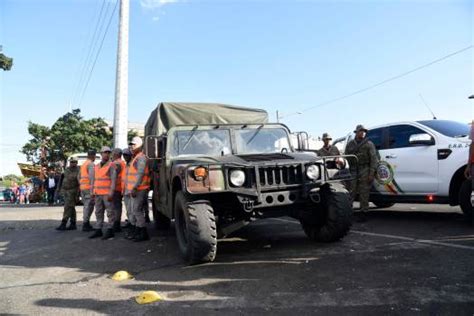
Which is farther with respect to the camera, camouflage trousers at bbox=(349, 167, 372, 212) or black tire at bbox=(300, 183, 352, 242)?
camouflage trousers at bbox=(349, 167, 372, 212)

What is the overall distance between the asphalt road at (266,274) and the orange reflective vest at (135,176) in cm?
96

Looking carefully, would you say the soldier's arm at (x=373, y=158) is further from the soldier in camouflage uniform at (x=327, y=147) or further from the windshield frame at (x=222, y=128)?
the windshield frame at (x=222, y=128)

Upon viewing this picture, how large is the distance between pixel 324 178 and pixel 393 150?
312cm

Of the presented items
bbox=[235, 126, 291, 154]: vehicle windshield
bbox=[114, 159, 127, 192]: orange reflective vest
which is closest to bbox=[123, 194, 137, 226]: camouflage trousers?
bbox=[114, 159, 127, 192]: orange reflective vest

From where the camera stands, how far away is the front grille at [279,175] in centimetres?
521

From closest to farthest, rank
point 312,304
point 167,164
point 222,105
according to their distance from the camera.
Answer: point 312,304, point 167,164, point 222,105

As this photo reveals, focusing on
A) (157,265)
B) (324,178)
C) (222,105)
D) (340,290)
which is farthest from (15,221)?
(340,290)

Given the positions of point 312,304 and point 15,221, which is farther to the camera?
point 15,221

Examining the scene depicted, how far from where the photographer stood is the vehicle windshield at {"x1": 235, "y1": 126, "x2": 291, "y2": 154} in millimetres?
6520

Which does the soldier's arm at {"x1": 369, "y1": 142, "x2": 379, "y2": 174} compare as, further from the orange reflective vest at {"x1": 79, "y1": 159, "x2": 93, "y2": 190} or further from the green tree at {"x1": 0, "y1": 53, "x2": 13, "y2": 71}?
the green tree at {"x1": 0, "y1": 53, "x2": 13, "y2": 71}

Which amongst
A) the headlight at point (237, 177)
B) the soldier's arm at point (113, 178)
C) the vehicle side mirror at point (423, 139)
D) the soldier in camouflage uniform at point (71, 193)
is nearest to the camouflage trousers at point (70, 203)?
the soldier in camouflage uniform at point (71, 193)

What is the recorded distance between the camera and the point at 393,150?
800 centimetres

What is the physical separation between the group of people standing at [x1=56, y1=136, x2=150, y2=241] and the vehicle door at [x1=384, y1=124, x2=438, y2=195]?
4.47 metres

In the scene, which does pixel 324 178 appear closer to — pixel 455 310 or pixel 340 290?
pixel 340 290
